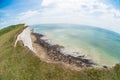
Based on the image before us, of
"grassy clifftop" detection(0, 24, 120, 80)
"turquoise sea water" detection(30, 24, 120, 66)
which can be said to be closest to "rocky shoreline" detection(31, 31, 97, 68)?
"turquoise sea water" detection(30, 24, 120, 66)

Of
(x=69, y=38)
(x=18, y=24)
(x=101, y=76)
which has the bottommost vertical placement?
(x=101, y=76)

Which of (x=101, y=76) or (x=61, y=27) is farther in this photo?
(x=61, y=27)

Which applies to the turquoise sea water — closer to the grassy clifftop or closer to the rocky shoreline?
the rocky shoreline

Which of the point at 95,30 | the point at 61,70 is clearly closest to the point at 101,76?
the point at 61,70

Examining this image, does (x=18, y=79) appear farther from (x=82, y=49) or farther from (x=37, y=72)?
(x=82, y=49)

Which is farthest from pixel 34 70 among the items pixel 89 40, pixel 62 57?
pixel 89 40

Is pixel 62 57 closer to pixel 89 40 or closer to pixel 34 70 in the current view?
pixel 34 70
